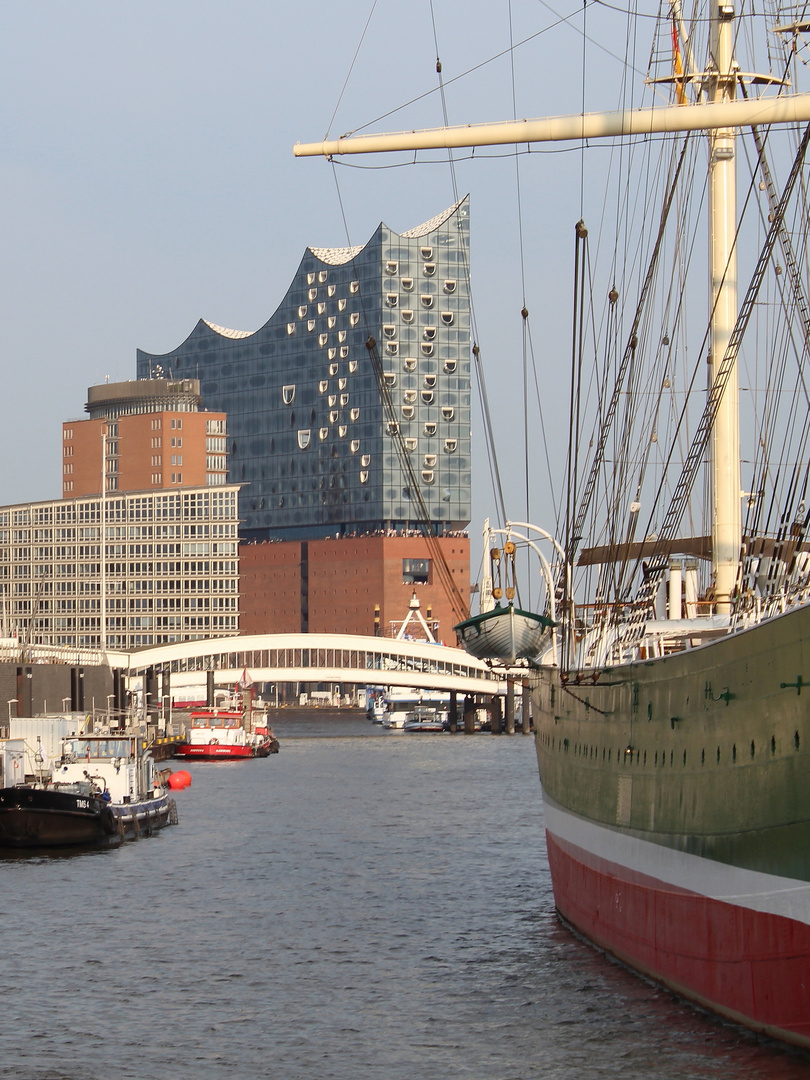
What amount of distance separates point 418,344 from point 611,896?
174323 millimetres

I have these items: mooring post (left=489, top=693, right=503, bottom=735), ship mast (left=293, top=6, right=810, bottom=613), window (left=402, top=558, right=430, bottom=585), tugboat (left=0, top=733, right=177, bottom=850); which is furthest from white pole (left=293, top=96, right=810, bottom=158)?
window (left=402, top=558, right=430, bottom=585)

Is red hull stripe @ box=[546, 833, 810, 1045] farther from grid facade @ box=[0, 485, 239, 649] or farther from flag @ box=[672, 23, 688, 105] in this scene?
grid facade @ box=[0, 485, 239, 649]

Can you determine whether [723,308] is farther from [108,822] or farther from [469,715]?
[469,715]

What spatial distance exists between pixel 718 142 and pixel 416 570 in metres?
167

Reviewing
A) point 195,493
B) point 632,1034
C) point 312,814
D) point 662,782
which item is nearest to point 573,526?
point 662,782

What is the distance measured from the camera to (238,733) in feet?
341

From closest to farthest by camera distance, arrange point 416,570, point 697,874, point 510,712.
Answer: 1. point 697,874
2. point 510,712
3. point 416,570

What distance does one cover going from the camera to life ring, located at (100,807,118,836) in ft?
158

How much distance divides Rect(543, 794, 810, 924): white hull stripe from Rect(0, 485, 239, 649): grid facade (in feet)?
508

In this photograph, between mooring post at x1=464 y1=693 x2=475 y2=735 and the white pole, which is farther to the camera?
mooring post at x1=464 y1=693 x2=475 y2=735

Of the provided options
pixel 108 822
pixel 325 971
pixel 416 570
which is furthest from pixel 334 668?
pixel 325 971

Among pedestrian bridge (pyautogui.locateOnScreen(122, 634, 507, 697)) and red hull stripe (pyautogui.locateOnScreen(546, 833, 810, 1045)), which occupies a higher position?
pedestrian bridge (pyautogui.locateOnScreen(122, 634, 507, 697))

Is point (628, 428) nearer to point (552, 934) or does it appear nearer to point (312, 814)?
point (552, 934)

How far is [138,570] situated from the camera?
607ft
